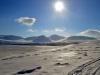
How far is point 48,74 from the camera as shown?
1256 centimetres

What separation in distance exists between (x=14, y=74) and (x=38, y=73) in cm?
164

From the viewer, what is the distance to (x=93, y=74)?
1243 centimetres

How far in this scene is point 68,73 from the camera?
12.8 meters

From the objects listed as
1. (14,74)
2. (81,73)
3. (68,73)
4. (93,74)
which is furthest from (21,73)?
(93,74)

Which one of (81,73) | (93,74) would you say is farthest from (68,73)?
(93,74)

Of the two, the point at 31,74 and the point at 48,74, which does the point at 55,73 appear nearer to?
the point at 48,74

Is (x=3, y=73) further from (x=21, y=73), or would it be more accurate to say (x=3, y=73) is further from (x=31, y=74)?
(x=31, y=74)

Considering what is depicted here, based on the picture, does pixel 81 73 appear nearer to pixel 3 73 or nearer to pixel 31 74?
pixel 31 74

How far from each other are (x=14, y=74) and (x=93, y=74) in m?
5.34

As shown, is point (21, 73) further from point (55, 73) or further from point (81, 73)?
point (81, 73)

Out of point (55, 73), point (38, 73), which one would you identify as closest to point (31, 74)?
point (38, 73)

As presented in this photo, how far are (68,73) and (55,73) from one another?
90 centimetres

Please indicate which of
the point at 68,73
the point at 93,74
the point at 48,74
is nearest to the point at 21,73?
the point at 48,74

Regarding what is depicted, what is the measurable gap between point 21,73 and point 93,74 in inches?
195
